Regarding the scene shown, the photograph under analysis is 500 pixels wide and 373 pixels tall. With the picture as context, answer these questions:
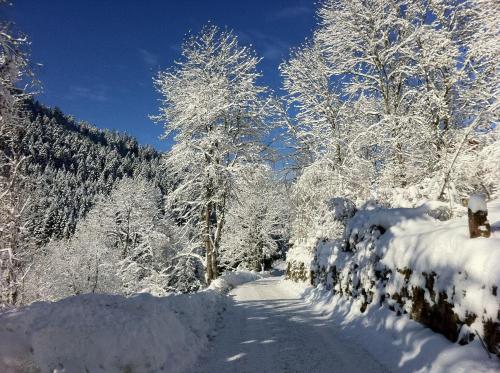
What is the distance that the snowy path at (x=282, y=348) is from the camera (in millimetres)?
6324

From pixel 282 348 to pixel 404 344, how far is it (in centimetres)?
229

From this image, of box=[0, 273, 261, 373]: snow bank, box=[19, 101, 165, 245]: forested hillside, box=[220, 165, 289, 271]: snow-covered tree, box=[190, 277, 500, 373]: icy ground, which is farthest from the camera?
box=[19, 101, 165, 245]: forested hillside

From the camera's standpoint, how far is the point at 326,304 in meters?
13.0

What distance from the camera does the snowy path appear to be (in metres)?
6.32

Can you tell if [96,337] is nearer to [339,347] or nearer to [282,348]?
[282,348]

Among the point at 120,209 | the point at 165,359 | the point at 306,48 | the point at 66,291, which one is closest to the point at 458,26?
the point at 306,48

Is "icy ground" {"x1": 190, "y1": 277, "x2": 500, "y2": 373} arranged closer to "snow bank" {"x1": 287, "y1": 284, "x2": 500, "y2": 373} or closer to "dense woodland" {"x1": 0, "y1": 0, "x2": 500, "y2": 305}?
"snow bank" {"x1": 287, "y1": 284, "x2": 500, "y2": 373}

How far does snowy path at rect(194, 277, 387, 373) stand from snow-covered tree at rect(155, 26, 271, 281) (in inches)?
282

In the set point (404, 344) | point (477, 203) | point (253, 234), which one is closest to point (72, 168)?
point (253, 234)

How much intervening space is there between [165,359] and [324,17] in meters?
16.2

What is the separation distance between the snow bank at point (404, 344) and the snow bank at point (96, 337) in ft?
11.7

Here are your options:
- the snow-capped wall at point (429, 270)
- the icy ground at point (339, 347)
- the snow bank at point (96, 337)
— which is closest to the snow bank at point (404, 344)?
the icy ground at point (339, 347)

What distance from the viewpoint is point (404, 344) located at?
678 centimetres

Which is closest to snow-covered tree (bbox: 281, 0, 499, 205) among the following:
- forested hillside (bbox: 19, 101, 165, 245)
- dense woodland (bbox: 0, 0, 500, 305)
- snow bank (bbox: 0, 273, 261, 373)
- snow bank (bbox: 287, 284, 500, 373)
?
dense woodland (bbox: 0, 0, 500, 305)
